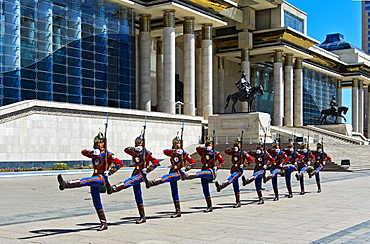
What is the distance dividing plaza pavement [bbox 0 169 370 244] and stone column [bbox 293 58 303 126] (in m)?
48.9

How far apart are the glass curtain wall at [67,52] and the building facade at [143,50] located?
7 centimetres

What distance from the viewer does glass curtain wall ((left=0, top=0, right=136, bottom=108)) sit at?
3638 cm

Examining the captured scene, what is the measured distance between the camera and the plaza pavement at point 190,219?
9.58m

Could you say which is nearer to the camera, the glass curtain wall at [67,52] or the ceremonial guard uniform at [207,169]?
the ceremonial guard uniform at [207,169]

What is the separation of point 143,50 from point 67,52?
8.21 metres

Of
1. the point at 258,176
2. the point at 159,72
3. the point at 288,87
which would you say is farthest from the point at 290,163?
the point at 288,87

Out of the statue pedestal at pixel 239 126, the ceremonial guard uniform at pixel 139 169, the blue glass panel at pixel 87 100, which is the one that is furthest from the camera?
the statue pedestal at pixel 239 126

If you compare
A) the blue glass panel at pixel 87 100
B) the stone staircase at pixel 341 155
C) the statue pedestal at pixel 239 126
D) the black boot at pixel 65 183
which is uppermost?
the blue glass panel at pixel 87 100

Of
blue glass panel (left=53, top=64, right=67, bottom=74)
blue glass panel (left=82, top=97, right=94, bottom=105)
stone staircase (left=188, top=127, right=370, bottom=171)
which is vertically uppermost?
blue glass panel (left=53, top=64, right=67, bottom=74)

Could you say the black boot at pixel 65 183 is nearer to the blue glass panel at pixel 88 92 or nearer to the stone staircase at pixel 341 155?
the stone staircase at pixel 341 155

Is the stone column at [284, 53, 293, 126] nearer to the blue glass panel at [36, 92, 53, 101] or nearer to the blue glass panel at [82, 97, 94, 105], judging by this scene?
the blue glass panel at [82, 97, 94, 105]

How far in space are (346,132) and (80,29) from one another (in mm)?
36334

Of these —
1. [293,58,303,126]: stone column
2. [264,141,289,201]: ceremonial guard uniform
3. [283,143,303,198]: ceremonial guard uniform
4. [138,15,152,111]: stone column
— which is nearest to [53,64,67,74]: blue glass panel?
[138,15,152,111]: stone column

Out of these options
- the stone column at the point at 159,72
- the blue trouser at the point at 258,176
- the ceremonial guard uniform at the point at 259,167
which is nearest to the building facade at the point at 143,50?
the stone column at the point at 159,72
